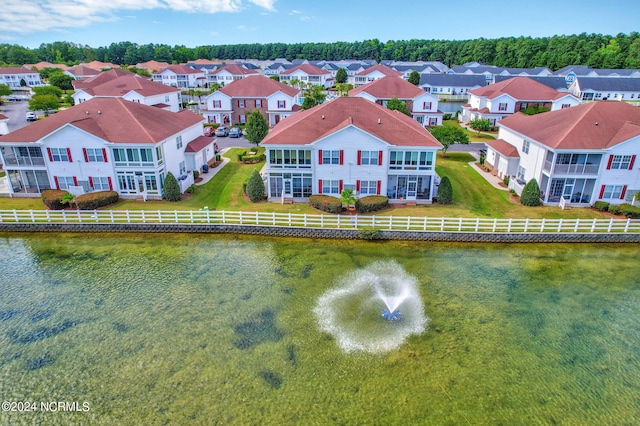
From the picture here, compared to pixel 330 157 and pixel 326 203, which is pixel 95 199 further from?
pixel 330 157

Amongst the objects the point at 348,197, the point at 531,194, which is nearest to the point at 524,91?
the point at 531,194

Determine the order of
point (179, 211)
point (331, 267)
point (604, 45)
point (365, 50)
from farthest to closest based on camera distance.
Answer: point (365, 50) → point (604, 45) → point (179, 211) → point (331, 267)

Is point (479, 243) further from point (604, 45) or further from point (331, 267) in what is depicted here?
point (604, 45)

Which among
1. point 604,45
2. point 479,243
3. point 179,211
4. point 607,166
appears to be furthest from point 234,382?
point 604,45

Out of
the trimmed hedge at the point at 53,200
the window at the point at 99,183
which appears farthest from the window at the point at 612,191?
the trimmed hedge at the point at 53,200

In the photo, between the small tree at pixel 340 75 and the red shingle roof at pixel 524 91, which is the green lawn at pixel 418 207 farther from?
the small tree at pixel 340 75

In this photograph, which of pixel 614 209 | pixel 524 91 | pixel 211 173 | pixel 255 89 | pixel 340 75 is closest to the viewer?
pixel 614 209

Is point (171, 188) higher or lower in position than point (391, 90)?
lower
